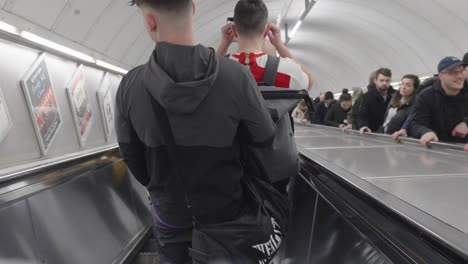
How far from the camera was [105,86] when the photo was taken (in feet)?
37.0

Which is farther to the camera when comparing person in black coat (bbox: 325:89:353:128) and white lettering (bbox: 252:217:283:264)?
person in black coat (bbox: 325:89:353:128)

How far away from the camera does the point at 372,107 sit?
16.6 feet

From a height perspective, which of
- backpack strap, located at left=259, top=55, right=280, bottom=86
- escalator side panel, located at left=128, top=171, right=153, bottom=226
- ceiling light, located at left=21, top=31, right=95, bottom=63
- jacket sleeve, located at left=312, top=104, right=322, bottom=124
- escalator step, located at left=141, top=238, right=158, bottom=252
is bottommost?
escalator step, located at left=141, top=238, right=158, bottom=252

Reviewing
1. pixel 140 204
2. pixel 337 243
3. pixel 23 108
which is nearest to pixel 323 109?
pixel 140 204

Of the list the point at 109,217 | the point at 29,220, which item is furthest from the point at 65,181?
the point at 109,217

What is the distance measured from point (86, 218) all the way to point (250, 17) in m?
2.03

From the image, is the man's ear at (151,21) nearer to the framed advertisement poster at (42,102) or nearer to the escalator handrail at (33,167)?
the escalator handrail at (33,167)

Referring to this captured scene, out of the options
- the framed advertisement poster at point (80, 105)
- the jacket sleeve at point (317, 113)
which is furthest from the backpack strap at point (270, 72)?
the framed advertisement poster at point (80, 105)

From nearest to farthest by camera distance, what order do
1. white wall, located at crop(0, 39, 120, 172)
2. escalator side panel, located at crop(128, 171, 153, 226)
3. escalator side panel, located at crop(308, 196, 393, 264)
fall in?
escalator side panel, located at crop(308, 196, 393, 264)
escalator side panel, located at crop(128, 171, 153, 226)
white wall, located at crop(0, 39, 120, 172)

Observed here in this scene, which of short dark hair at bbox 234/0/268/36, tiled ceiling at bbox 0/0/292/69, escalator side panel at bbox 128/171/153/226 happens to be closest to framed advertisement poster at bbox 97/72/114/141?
tiled ceiling at bbox 0/0/292/69

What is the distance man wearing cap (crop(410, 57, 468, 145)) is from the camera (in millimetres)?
2980

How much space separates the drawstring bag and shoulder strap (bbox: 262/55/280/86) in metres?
0.48

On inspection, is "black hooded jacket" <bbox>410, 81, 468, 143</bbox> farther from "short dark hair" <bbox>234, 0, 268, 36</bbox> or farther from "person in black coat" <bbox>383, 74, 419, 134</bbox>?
"short dark hair" <bbox>234, 0, 268, 36</bbox>

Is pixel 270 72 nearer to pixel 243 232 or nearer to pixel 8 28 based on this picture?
pixel 243 232
